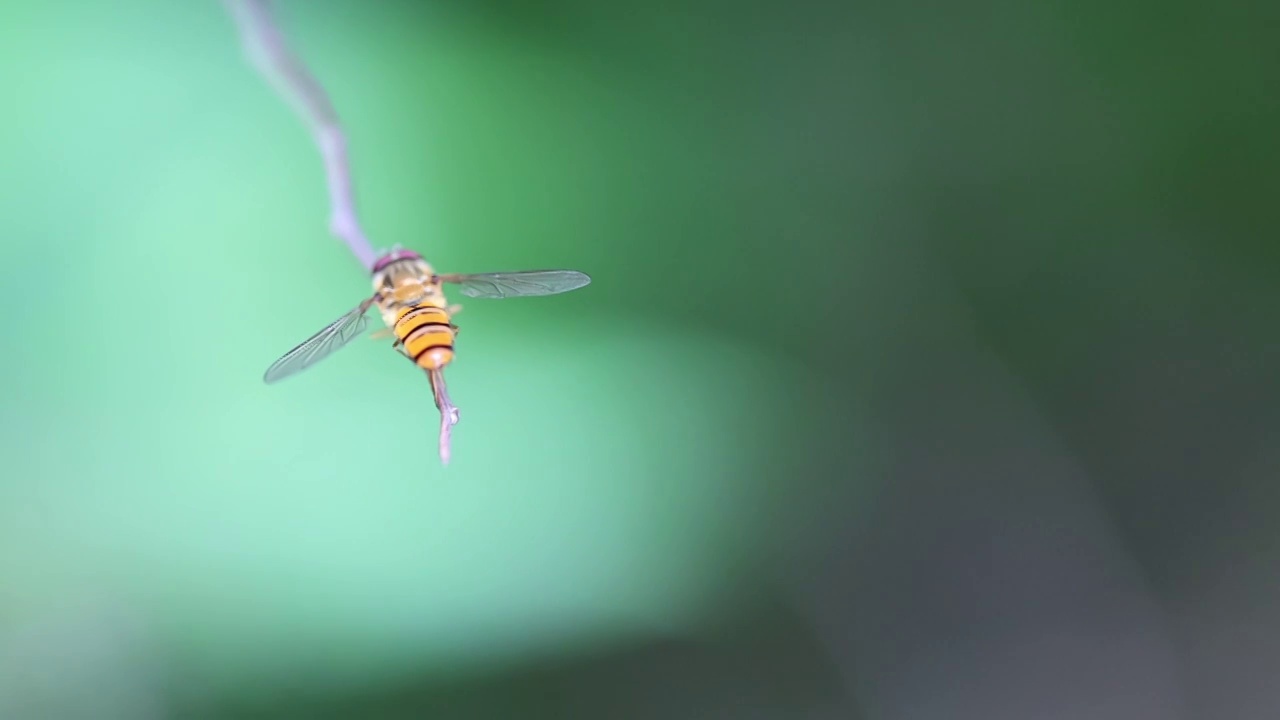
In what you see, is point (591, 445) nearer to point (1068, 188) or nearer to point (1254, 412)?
point (1068, 188)

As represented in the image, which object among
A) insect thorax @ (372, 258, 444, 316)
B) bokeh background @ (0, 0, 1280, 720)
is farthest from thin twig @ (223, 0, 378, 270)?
bokeh background @ (0, 0, 1280, 720)

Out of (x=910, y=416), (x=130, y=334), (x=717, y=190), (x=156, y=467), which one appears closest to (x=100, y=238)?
(x=130, y=334)

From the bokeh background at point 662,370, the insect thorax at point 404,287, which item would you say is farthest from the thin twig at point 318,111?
the bokeh background at point 662,370

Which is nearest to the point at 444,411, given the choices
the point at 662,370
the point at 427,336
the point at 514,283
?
the point at 427,336

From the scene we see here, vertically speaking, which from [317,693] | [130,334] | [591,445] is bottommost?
[317,693]

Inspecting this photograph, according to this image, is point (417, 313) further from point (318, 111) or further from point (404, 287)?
point (318, 111)

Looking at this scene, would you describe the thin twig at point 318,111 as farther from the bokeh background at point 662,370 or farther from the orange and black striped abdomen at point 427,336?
the bokeh background at point 662,370

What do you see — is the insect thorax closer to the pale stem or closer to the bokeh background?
the pale stem
